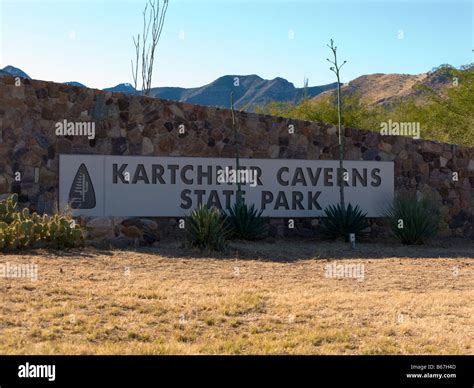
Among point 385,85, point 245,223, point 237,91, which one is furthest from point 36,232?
point 237,91

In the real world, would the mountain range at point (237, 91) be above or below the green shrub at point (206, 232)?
above

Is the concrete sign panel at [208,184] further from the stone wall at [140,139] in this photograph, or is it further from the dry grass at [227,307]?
the dry grass at [227,307]

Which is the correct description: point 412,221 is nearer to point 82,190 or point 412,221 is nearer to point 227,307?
point 82,190

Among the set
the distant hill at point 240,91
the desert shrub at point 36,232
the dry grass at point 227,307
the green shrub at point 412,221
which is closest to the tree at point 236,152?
the dry grass at point 227,307

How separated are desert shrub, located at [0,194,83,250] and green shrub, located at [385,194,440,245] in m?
8.12

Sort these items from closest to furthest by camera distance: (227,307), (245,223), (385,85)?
(227,307) → (245,223) → (385,85)

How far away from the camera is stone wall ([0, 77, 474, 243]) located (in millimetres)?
17094

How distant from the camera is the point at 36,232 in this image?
45.8 ft

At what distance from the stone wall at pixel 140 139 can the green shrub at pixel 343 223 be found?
795mm

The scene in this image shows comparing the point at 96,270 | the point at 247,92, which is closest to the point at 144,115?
the point at 96,270

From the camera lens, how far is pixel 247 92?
4936 inches

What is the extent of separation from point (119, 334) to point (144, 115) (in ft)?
36.9

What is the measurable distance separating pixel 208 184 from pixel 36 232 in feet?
17.9

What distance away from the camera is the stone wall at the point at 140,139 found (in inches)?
673
